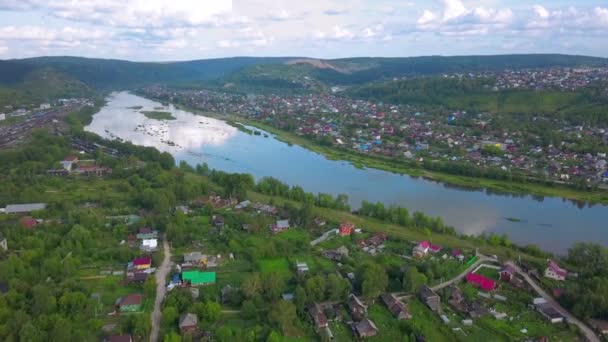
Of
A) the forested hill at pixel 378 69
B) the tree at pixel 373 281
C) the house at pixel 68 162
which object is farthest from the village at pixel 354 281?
the forested hill at pixel 378 69

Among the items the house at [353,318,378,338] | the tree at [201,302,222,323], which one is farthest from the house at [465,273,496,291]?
the tree at [201,302,222,323]

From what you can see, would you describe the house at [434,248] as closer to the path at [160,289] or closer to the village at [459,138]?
the path at [160,289]

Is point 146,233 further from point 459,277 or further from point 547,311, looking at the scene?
point 547,311

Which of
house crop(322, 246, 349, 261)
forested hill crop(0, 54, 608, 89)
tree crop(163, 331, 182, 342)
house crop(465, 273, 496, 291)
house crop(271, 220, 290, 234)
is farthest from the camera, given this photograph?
forested hill crop(0, 54, 608, 89)

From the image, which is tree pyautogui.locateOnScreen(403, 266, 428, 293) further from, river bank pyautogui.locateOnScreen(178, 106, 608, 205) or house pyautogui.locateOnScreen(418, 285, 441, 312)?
river bank pyautogui.locateOnScreen(178, 106, 608, 205)

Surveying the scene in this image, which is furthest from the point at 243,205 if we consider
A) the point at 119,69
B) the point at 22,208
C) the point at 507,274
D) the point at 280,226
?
the point at 119,69

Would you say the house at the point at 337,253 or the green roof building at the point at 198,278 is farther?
the house at the point at 337,253

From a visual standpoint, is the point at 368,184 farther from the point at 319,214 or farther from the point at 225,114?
the point at 225,114
